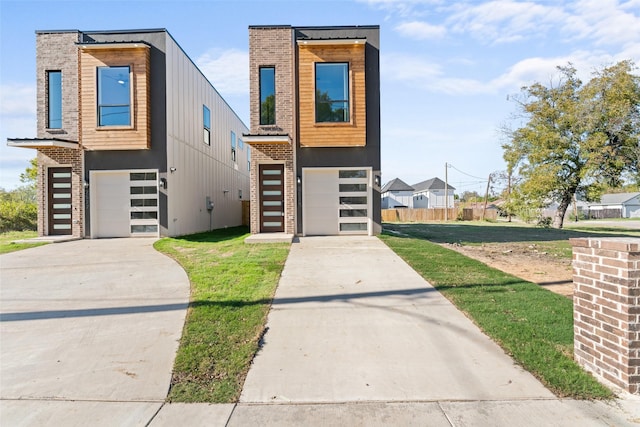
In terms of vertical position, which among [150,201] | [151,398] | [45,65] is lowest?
[151,398]

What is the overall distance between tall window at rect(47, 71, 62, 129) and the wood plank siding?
3.50ft

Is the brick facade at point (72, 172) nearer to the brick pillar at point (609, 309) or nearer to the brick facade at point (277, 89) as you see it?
the brick facade at point (277, 89)

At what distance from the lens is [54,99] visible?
1358 cm

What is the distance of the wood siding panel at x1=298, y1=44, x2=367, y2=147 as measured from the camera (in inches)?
504

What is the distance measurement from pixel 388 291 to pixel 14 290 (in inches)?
245

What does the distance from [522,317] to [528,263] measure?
15.6 ft

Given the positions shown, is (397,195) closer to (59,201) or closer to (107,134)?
(107,134)

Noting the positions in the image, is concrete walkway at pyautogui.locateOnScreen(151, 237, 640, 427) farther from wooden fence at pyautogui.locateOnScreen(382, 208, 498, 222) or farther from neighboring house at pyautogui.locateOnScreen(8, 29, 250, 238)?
wooden fence at pyautogui.locateOnScreen(382, 208, 498, 222)

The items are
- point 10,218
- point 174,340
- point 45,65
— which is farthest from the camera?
point 10,218

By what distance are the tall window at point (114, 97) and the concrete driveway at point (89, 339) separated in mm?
6202

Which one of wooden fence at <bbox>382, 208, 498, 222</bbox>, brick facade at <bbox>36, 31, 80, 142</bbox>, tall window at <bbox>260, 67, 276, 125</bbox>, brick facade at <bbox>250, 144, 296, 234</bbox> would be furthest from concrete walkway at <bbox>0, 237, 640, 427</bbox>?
wooden fence at <bbox>382, 208, 498, 222</bbox>

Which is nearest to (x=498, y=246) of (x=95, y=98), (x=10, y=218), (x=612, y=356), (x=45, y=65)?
(x=612, y=356)

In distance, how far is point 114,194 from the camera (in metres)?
13.6

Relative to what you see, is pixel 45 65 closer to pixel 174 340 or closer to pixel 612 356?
pixel 174 340
